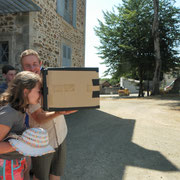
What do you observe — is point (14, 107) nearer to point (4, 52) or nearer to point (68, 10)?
point (4, 52)

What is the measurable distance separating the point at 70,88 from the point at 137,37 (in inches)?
653

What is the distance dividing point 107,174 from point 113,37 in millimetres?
16237

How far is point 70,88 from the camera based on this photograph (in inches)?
51.2

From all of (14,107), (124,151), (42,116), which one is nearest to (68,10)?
(124,151)

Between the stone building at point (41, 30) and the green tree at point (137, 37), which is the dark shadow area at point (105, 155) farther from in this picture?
the green tree at point (137, 37)

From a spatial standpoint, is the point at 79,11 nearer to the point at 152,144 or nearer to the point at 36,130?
the point at 152,144

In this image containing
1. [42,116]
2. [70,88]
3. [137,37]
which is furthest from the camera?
[137,37]

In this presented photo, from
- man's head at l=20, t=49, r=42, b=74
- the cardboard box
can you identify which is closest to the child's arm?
the cardboard box

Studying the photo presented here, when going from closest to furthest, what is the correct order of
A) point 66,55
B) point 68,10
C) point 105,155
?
point 105,155
point 66,55
point 68,10

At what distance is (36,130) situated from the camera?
131 centimetres

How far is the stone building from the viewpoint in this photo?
18.9ft

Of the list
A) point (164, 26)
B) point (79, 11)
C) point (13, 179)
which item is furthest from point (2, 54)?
point (164, 26)

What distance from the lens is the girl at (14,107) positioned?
1313mm

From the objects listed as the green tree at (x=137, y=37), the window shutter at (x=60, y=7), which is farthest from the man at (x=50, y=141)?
the green tree at (x=137, y=37)
